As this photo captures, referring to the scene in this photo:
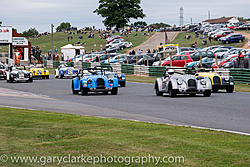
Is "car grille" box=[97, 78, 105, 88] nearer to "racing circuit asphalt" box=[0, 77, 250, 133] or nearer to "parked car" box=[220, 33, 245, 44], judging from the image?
"racing circuit asphalt" box=[0, 77, 250, 133]

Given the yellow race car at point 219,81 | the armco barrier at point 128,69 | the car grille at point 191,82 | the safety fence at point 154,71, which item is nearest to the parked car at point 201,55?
the safety fence at point 154,71

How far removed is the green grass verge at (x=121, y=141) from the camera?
7281 millimetres

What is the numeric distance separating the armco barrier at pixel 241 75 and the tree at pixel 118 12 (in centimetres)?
9265

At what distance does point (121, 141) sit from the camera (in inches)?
338

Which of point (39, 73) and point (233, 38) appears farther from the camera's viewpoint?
point (233, 38)

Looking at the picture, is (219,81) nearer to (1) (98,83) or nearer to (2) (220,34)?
(1) (98,83)

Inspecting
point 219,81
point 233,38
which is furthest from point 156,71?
point 233,38

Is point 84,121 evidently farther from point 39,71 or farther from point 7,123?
point 39,71

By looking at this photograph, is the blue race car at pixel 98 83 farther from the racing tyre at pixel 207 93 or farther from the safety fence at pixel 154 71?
the racing tyre at pixel 207 93

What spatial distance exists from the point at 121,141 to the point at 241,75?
22.8 meters

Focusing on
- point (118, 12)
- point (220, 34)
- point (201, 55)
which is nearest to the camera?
point (201, 55)

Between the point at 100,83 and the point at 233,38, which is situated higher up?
the point at 233,38

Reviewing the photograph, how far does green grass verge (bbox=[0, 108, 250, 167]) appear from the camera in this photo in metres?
7.28

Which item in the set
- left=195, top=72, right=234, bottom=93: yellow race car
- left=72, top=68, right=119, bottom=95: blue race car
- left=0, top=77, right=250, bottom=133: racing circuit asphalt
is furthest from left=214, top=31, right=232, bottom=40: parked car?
left=0, top=77, right=250, bottom=133: racing circuit asphalt
